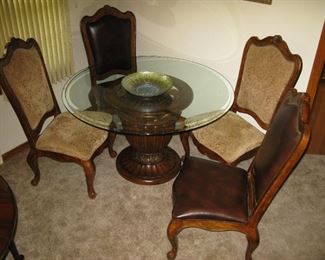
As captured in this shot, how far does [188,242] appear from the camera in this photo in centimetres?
228

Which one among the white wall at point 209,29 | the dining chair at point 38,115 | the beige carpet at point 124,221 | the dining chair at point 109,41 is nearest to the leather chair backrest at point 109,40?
the dining chair at point 109,41

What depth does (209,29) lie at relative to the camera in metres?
3.00

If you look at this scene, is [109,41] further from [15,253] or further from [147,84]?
[15,253]

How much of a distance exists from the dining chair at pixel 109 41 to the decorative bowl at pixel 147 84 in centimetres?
32

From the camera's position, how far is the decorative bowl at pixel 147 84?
2320 mm

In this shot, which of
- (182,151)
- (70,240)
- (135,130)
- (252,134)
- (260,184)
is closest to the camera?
(260,184)

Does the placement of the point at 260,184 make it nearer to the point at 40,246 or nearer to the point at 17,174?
the point at 40,246

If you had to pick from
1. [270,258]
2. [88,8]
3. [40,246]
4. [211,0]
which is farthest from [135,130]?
[88,8]

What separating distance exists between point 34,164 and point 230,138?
153 centimetres

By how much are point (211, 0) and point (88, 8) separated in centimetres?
123

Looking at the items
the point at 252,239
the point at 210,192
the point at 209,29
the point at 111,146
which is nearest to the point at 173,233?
the point at 210,192

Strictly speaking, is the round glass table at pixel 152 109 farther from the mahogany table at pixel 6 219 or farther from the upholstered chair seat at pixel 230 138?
the mahogany table at pixel 6 219

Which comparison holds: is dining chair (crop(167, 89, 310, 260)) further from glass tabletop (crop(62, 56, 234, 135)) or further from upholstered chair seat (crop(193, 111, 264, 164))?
glass tabletop (crop(62, 56, 234, 135))

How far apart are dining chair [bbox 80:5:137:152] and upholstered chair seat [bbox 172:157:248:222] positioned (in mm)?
1107
